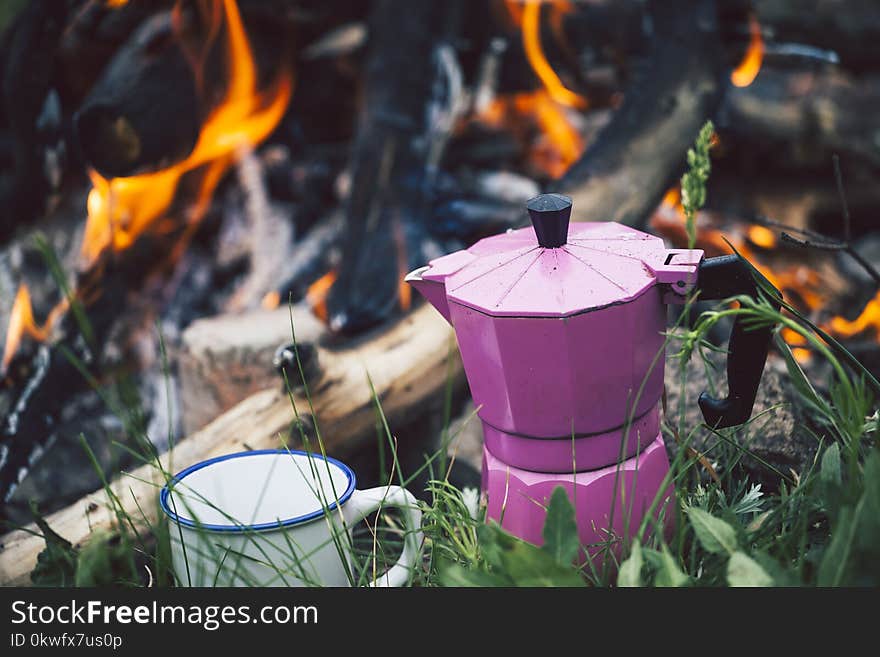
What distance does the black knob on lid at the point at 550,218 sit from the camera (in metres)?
0.95

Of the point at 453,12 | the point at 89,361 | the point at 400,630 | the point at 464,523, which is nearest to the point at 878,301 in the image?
the point at 453,12

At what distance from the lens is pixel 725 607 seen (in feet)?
2.45

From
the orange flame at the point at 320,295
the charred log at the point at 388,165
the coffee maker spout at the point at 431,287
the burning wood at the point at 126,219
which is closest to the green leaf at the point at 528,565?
the coffee maker spout at the point at 431,287

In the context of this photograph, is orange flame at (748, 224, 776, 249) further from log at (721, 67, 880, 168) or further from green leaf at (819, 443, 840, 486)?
green leaf at (819, 443, 840, 486)

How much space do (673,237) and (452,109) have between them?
2.31ft

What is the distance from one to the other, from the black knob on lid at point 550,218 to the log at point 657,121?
2.69ft

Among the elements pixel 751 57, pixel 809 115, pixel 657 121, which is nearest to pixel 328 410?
pixel 657 121

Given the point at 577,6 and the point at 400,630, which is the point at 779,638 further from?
the point at 577,6

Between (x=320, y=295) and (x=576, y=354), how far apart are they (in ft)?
3.79

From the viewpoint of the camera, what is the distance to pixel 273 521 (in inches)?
37.1

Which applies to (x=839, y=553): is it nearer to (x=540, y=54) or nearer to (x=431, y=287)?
(x=431, y=287)

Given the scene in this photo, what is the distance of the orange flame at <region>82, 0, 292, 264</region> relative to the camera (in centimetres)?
213

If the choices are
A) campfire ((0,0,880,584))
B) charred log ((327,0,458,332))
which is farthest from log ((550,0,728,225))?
charred log ((327,0,458,332))

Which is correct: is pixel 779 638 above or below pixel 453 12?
below
